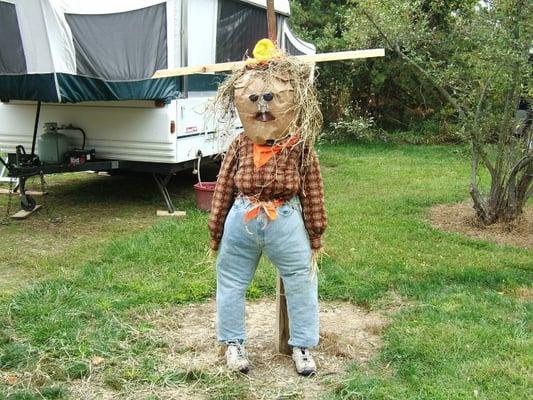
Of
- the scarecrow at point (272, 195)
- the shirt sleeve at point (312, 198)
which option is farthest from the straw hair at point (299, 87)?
the shirt sleeve at point (312, 198)

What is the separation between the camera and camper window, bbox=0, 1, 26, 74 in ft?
19.8

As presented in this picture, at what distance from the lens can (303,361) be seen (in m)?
3.48

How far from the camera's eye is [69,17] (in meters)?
6.03

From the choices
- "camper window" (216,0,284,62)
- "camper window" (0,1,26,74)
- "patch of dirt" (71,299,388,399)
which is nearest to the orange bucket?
"camper window" (216,0,284,62)

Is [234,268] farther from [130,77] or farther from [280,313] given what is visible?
[130,77]

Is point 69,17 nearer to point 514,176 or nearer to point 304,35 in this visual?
point 514,176

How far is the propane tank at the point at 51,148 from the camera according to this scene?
7.07 metres

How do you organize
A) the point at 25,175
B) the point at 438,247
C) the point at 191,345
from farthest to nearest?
the point at 25,175, the point at 438,247, the point at 191,345

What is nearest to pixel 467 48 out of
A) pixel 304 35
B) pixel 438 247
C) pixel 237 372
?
pixel 438 247

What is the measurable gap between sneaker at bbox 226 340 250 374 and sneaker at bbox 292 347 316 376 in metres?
0.26

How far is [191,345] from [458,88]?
407cm

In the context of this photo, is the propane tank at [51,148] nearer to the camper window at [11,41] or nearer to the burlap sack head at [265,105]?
the camper window at [11,41]

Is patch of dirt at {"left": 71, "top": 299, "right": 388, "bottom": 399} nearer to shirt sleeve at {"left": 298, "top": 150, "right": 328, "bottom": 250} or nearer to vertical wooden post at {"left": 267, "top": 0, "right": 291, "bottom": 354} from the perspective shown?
vertical wooden post at {"left": 267, "top": 0, "right": 291, "bottom": 354}

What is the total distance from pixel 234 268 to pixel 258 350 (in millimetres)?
649
